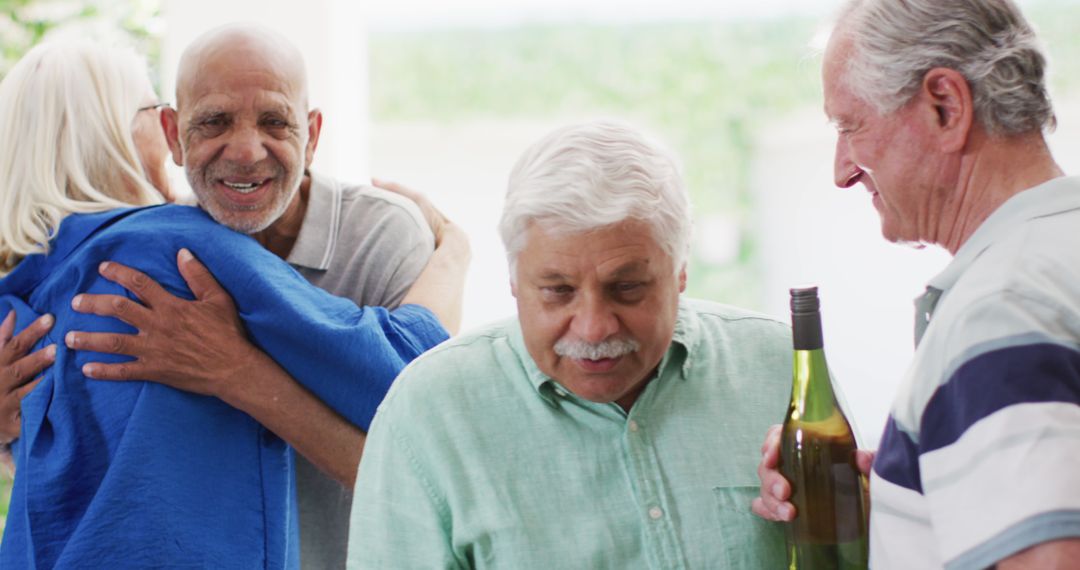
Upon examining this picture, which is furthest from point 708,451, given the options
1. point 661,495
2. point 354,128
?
point 354,128

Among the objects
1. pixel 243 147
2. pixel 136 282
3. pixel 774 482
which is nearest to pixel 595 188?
pixel 774 482

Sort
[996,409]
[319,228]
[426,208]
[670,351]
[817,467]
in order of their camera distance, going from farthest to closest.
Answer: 1. [426,208]
2. [319,228]
3. [670,351]
4. [817,467]
5. [996,409]

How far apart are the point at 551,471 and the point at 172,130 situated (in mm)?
827

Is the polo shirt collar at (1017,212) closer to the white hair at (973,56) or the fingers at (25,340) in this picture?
the white hair at (973,56)

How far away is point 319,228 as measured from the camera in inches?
72.2

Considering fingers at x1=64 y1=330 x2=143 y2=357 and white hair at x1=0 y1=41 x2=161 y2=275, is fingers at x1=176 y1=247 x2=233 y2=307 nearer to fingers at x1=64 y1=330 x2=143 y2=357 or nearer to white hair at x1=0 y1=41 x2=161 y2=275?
fingers at x1=64 y1=330 x2=143 y2=357

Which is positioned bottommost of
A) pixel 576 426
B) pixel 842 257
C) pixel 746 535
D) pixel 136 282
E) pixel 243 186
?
pixel 842 257

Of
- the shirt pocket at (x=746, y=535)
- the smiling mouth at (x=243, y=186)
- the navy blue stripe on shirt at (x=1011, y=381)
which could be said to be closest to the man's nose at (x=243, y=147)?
the smiling mouth at (x=243, y=186)

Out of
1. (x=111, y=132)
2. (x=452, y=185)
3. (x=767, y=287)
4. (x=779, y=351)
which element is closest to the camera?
(x=779, y=351)

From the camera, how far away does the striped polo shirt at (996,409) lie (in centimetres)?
96

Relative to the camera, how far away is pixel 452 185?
6215 millimetres

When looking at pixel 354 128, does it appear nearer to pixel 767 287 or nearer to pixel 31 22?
pixel 31 22

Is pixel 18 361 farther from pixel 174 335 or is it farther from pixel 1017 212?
pixel 1017 212

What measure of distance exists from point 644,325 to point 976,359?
1.44 ft
